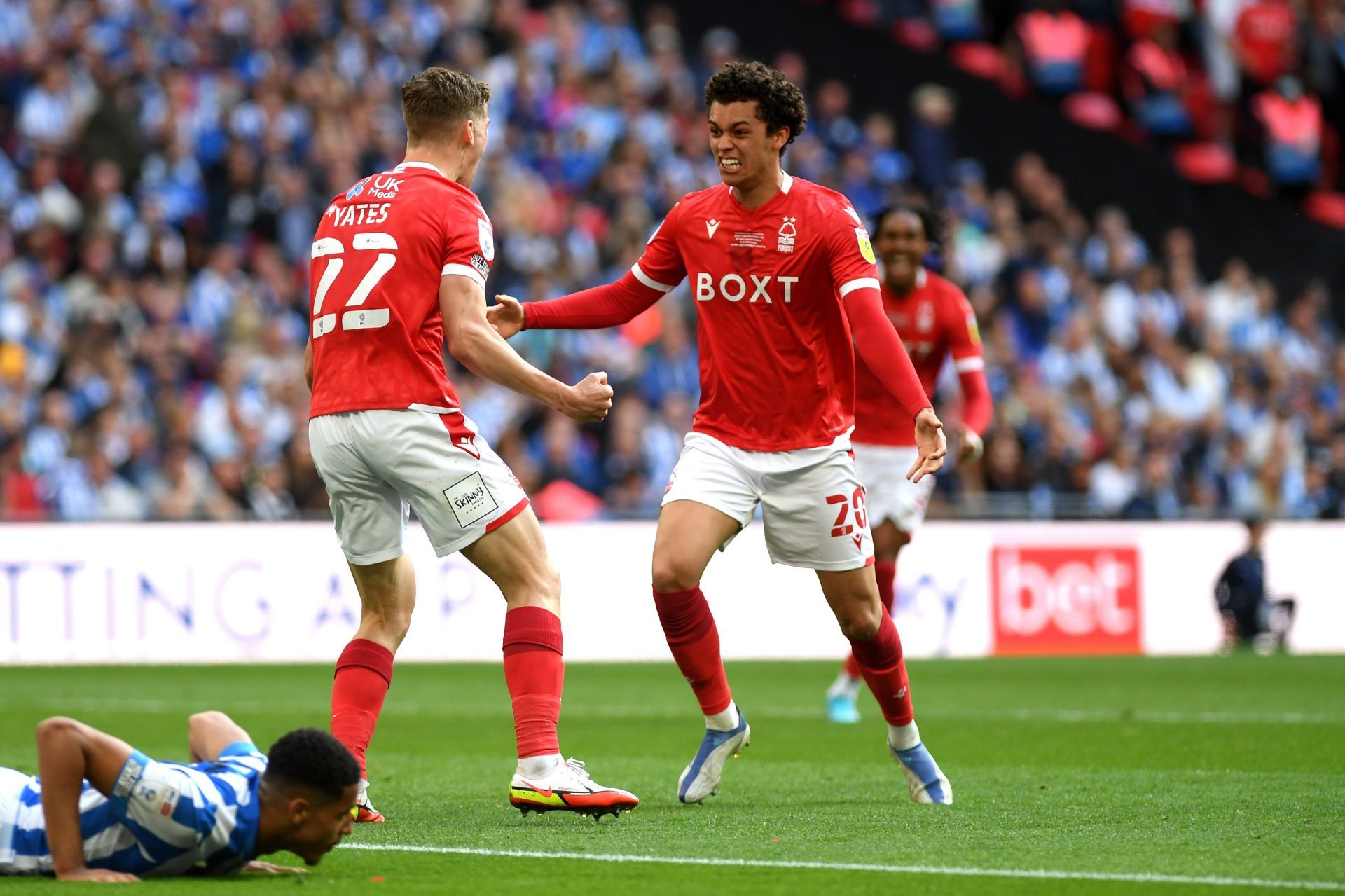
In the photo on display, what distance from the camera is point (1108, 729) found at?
10.4 metres

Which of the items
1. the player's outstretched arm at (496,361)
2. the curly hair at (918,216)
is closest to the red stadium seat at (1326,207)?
the curly hair at (918,216)

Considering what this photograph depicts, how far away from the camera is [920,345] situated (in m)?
10.2

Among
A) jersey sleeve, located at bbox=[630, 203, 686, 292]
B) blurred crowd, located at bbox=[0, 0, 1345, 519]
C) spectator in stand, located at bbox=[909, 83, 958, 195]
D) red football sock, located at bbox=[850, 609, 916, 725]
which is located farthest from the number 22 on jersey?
spectator in stand, located at bbox=[909, 83, 958, 195]

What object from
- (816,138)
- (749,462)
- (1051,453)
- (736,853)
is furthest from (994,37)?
(736,853)

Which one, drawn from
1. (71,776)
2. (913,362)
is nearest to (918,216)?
(913,362)

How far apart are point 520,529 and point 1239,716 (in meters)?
6.22

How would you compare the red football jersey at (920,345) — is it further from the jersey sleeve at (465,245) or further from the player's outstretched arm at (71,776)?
the player's outstretched arm at (71,776)

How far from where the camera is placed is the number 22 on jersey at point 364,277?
6.28 meters

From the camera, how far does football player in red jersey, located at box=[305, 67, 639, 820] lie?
20.4 ft

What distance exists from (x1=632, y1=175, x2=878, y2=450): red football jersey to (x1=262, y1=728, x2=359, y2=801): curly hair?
255 centimetres

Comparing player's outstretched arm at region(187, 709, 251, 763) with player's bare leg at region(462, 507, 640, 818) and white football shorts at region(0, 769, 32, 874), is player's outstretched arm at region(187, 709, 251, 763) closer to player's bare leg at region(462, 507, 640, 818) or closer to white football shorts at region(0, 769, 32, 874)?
Result: white football shorts at region(0, 769, 32, 874)

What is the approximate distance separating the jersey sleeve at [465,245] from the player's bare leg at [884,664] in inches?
66.1

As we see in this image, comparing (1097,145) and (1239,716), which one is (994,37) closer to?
(1097,145)

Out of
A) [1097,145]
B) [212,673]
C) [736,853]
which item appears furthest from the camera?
[1097,145]
